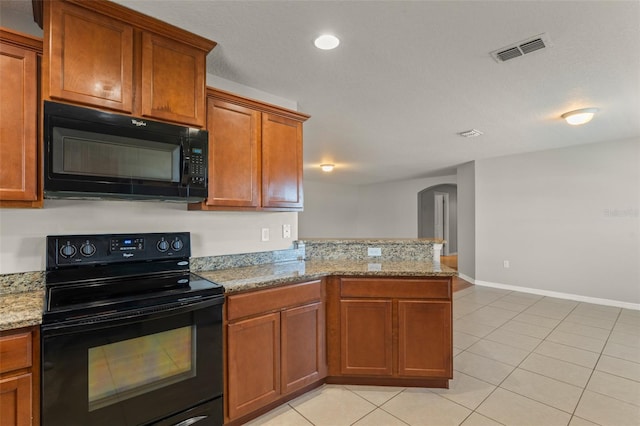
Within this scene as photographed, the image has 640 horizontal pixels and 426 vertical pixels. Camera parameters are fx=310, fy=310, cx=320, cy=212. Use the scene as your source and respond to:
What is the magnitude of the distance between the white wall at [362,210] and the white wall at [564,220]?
2907mm

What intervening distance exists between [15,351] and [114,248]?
2.37 ft

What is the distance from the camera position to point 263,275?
6.95ft

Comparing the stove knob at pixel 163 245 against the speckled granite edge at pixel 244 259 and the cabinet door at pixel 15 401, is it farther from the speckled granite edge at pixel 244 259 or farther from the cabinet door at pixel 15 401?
the cabinet door at pixel 15 401

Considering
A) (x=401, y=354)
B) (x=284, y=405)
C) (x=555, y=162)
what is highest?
(x=555, y=162)

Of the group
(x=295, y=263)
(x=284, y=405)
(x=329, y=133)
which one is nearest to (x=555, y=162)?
(x=329, y=133)

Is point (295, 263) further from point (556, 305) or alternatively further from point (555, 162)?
point (555, 162)

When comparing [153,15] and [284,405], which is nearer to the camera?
[153,15]

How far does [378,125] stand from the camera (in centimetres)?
374

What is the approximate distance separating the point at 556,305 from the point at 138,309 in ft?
17.5

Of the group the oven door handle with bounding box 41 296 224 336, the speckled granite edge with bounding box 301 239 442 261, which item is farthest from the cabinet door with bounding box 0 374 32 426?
the speckled granite edge with bounding box 301 239 442 261

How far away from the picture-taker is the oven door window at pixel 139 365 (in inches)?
55.2

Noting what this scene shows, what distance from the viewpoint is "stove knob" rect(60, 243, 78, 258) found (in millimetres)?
1718

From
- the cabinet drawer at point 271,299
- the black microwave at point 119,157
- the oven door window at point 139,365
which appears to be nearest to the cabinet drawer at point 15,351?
the oven door window at point 139,365

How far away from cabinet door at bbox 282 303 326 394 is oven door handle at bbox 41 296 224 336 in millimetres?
582
